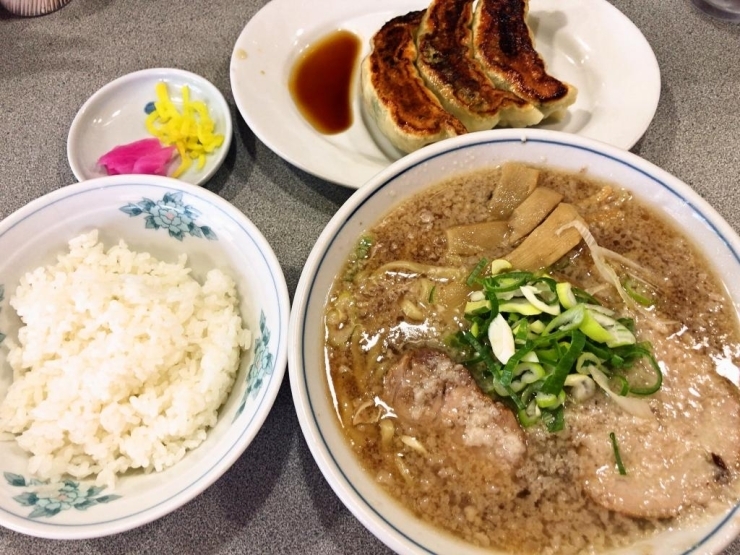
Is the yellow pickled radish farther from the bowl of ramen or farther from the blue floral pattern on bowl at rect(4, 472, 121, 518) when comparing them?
the blue floral pattern on bowl at rect(4, 472, 121, 518)

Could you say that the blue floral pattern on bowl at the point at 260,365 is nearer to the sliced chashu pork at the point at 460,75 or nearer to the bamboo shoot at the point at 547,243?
the bamboo shoot at the point at 547,243

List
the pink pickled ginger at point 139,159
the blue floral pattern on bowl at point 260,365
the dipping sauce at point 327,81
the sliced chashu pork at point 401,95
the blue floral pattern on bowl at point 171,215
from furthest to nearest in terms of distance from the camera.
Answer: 1. the dipping sauce at point 327,81
2. the pink pickled ginger at point 139,159
3. the sliced chashu pork at point 401,95
4. the blue floral pattern on bowl at point 171,215
5. the blue floral pattern on bowl at point 260,365

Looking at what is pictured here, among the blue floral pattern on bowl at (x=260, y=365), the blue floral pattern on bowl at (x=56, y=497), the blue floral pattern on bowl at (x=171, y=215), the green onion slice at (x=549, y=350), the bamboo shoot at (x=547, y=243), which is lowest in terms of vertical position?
the blue floral pattern on bowl at (x=56, y=497)

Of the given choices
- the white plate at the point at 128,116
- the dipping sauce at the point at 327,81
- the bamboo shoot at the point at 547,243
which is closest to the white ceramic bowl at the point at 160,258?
the white plate at the point at 128,116

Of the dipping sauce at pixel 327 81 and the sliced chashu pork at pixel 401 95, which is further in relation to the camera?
the dipping sauce at pixel 327 81

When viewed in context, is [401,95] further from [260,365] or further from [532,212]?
[260,365]

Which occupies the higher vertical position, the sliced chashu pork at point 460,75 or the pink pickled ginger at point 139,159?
the sliced chashu pork at point 460,75

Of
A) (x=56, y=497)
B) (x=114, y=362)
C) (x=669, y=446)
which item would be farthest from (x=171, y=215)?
(x=669, y=446)
